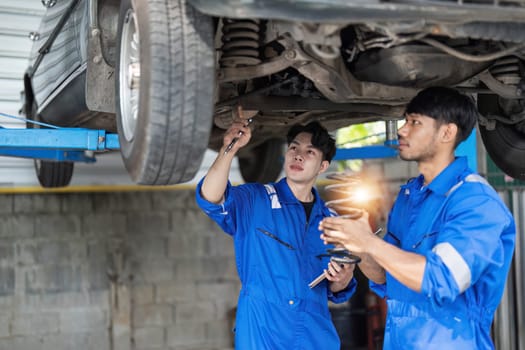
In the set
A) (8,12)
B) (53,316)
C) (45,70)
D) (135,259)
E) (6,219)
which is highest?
(8,12)

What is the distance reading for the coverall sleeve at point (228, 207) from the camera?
2465 millimetres

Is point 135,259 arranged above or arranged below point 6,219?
below

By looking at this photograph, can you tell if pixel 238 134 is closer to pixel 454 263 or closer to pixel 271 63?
pixel 271 63

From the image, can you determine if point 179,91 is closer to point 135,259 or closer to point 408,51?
point 408,51

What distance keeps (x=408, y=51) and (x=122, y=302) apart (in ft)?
14.0

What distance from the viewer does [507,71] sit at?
2500 millimetres

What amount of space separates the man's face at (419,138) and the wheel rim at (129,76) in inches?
35.8

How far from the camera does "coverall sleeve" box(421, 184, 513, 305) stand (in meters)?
1.76

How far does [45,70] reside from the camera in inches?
142

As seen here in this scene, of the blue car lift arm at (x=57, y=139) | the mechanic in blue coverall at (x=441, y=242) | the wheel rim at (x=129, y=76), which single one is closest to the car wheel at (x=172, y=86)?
the wheel rim at (x=129, y=76)

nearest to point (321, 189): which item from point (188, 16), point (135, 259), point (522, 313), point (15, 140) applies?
point (135, 259)

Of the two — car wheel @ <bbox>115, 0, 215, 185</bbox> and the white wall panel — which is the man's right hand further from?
the white wall panel

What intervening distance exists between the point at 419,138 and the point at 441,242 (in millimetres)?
403

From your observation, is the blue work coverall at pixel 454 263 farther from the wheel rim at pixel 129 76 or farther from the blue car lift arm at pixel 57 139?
the blue car lift arm at pixel 57 139
